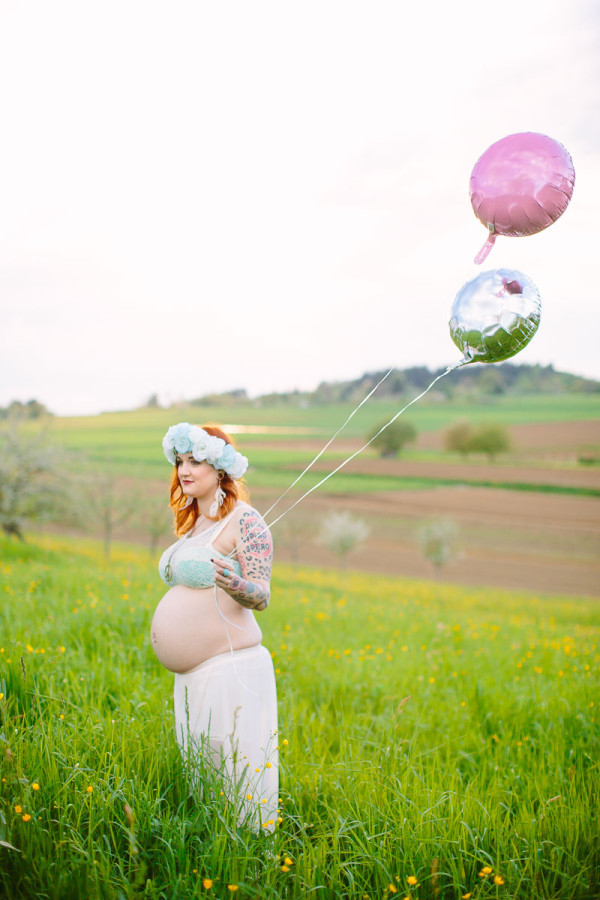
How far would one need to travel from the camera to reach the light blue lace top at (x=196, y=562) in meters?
2.96

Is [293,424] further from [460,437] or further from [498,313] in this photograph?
[498,313]

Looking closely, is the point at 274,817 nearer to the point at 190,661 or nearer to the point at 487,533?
the point at 190,661

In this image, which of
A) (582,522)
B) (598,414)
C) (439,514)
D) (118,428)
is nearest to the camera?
(582,522)

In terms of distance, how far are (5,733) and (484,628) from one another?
25.4 ft

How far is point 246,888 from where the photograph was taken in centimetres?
245

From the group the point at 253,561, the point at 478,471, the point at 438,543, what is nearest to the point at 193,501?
the point at 253,561

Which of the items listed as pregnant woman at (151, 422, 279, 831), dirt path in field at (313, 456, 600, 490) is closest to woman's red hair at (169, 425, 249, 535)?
pregnant woman at (151, 422, 279, 831)

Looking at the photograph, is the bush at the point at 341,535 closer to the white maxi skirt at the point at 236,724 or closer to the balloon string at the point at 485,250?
the balloon string at the point at 485,250

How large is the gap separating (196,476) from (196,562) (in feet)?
1.46

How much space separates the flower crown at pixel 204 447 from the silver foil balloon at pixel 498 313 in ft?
4.45

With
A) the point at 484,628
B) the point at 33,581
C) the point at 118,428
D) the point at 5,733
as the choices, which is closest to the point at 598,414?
the point at 118,428

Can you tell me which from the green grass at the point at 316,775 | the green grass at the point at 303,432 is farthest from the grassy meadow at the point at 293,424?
the green grass at the point at 316,775

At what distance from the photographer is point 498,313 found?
10.4 feet

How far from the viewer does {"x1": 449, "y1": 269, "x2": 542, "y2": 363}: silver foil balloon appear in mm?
3162
